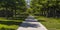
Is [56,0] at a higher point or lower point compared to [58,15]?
higher

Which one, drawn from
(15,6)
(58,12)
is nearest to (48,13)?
(58,12)

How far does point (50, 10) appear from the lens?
47.6 m

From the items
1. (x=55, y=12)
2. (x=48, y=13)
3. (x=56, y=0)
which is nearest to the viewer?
(x=56, y=0)

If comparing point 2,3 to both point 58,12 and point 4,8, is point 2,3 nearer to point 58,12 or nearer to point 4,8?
point 4,8

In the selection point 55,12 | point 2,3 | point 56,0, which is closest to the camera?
point 2,3

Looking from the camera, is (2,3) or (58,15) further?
(58,15)

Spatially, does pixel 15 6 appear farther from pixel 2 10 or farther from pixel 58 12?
pixel 58 12

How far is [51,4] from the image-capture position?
43625mm

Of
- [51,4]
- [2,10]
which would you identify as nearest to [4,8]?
[2,10]

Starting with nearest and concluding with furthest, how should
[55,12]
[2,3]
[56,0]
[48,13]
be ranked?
[2,3], [56,0], [55,12], [48,13]

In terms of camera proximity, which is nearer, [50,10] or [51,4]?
[51,4]

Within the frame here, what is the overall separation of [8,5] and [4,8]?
1257mm

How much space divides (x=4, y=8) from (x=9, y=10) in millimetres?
1683

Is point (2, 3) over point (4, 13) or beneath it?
over
